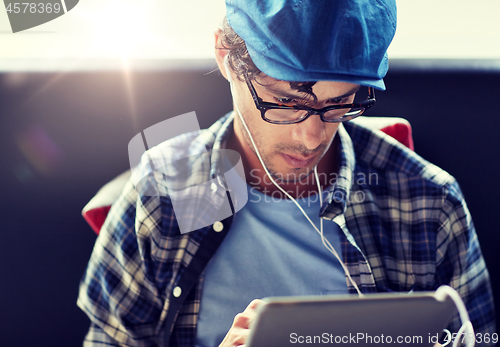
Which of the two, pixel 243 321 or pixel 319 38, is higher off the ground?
pixel 319 38

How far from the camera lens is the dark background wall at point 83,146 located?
3.42ft

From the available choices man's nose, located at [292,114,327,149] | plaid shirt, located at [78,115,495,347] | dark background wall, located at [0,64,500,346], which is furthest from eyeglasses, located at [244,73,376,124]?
dark background wall, located at [0,64,500,346]

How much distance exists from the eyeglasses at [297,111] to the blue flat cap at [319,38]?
8cm

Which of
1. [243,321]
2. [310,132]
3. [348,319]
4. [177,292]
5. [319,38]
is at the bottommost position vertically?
[177,292]

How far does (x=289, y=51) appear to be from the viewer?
67 cm

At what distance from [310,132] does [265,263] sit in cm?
33

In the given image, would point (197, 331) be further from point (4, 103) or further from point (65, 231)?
point (4, 103)

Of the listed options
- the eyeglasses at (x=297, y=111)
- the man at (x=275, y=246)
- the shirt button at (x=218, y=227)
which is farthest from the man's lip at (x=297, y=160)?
the shirt button at (x=218, y=227)

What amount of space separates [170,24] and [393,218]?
0.88 meters

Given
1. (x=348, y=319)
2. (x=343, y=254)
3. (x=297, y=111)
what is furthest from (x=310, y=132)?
(x=348, y=319)

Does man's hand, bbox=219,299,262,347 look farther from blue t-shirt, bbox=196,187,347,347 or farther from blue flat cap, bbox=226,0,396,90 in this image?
blue flat cap, bbox=226,0,396,90

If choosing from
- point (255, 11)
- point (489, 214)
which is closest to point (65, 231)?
point (255, 11)

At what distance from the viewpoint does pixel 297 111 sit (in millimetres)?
783

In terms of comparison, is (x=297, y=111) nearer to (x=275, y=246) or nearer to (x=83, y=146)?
(x=275, y=246)
